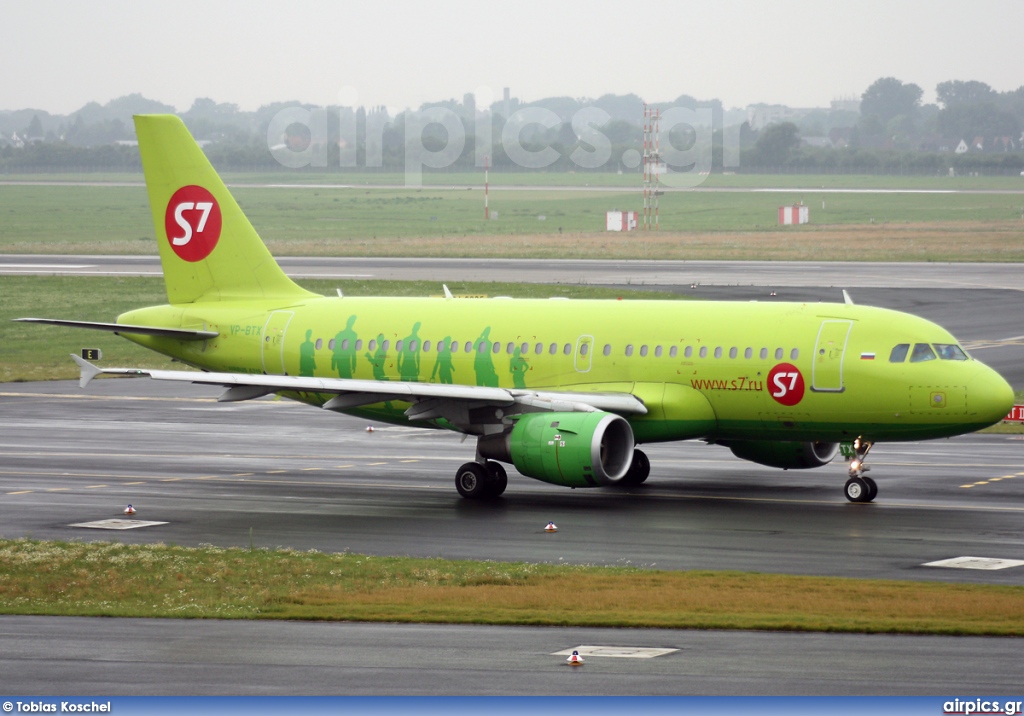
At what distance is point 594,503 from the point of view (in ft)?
119

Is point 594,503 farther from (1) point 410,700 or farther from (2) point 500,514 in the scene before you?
(1) point 410,700

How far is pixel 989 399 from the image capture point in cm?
3381

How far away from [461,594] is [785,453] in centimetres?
1516

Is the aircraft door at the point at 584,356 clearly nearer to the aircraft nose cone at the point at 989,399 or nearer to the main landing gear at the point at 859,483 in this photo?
the main landing gear at the point at 859,483

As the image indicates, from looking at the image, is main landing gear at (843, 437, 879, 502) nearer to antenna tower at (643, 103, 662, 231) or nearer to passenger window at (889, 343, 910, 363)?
passenger window at (889, 343, 910, 363)

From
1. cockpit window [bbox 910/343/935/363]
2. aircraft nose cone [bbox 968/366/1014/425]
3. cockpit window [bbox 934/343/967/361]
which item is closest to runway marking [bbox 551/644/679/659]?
aircraft nose cone [bbox 968/366/1014/425]

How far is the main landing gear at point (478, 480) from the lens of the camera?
3647 cm

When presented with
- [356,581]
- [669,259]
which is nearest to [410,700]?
[356,581]

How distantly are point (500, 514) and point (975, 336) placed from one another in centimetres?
3976

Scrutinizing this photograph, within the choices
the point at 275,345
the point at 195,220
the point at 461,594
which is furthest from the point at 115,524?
the point at 195,220

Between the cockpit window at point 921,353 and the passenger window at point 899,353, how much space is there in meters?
0.16

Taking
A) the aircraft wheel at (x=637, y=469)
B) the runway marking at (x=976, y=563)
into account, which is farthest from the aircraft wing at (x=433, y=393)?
the runway marking at (x=976, y=563)

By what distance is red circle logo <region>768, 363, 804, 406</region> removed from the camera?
35031mm

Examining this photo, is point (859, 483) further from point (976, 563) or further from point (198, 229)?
point (198, 229)
